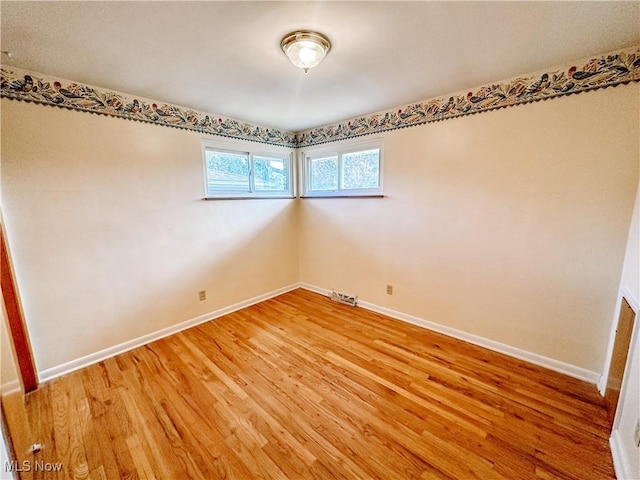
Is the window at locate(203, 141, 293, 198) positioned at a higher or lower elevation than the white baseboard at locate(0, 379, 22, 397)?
higher

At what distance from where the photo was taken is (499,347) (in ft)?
7.79

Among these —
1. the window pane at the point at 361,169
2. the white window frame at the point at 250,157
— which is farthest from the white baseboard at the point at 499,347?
the white window frame at the point at 250,157

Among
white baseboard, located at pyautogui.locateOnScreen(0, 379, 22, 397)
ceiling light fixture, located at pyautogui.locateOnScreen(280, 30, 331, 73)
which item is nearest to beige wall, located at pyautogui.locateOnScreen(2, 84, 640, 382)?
white baseboard, located at pyautogui.locateOnScreen(0, 379, 22, 397)

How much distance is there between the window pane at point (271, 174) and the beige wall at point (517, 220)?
4.53 ft

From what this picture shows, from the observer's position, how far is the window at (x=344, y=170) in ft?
10.2

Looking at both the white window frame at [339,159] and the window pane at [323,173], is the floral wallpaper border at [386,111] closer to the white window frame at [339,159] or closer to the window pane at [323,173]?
the white window frame at [339,159]

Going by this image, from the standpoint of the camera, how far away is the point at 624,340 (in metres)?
1.62

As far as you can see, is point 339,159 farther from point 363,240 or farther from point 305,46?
point 305,46

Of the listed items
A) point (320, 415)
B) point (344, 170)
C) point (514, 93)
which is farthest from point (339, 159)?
point (320, 415)

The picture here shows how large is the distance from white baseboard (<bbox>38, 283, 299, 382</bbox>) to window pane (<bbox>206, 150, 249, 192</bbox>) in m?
1.47

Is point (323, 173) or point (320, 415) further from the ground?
point (323, 173)

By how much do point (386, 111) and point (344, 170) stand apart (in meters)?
0.87

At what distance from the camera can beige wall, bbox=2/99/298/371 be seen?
194 centimetres

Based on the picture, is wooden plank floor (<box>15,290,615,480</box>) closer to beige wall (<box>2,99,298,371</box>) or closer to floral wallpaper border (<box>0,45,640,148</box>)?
beige wall (<box>2,99,298,371</box>)
